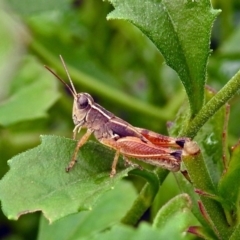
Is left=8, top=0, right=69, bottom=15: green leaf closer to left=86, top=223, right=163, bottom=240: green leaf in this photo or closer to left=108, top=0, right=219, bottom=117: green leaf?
left=108, top=0, right=219, bottom=117: green leaf

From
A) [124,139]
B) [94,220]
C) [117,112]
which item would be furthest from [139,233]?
[117,112]

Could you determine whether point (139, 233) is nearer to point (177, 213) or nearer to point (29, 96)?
point (177, 213)

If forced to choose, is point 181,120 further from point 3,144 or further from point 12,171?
→ point 3,144

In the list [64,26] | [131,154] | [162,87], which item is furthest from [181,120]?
[64,26]

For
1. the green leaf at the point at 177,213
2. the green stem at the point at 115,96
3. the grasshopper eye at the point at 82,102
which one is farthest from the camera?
the green stem at the point at 115,96

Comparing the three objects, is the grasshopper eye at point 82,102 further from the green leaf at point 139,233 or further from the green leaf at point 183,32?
the green leaf at point 139,233

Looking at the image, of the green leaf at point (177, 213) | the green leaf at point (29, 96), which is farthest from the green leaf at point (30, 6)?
the green leaf at point (177, 213)
